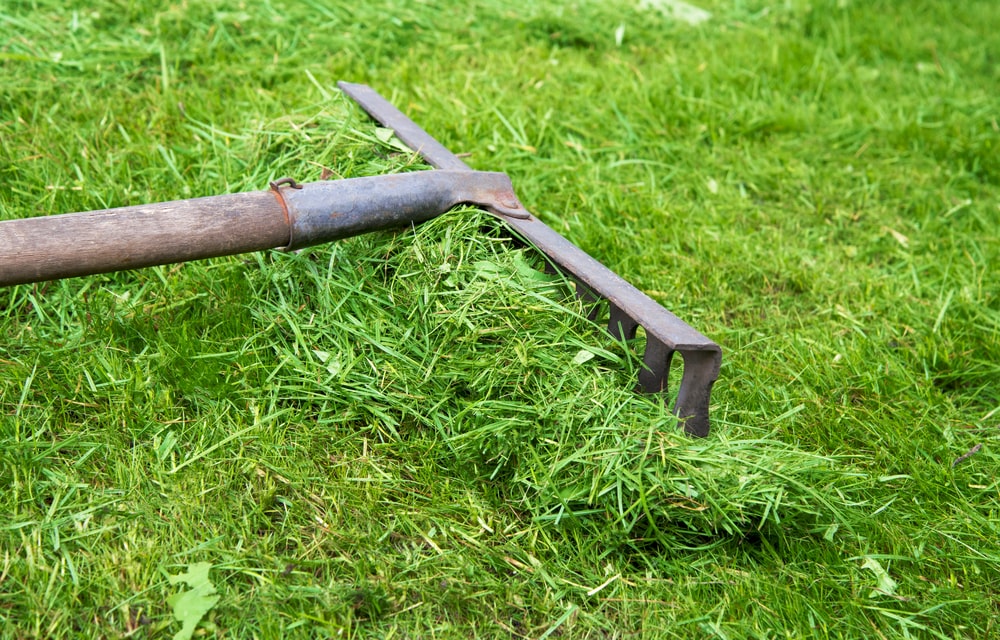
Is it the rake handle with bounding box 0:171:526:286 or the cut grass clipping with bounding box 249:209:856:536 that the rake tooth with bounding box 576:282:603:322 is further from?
the rake handle with bounding box 0:171:526:286

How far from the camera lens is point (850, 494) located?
230cm

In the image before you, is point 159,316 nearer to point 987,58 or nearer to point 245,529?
point 245,529

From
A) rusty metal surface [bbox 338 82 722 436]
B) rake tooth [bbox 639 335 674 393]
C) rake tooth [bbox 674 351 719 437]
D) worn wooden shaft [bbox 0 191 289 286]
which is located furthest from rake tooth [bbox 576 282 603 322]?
worn wooden shaft [bbox 0 191 289 286]

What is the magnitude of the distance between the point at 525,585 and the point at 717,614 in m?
0.42

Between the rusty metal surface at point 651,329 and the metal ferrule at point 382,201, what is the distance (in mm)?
137

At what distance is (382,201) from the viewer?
2.48 m

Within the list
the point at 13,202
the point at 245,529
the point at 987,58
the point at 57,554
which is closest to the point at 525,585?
the point at 245,529

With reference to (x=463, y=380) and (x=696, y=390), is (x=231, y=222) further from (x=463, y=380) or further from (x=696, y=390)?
(x=696, y=390)

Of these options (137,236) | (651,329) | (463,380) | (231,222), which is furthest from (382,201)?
(651,329)

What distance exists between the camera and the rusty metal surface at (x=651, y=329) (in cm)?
211

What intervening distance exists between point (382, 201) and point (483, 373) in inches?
22.6

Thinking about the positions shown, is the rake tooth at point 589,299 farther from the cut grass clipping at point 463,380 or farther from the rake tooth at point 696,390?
the rake tooth at point 696,390

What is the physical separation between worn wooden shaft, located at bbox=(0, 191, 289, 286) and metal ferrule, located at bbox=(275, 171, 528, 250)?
6 centimetres

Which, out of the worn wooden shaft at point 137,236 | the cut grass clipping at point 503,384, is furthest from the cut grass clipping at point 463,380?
the worn wooden shaft at point 137,236
